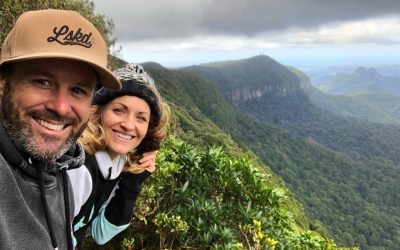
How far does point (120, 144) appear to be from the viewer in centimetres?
300

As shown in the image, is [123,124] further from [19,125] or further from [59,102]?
[19,125]

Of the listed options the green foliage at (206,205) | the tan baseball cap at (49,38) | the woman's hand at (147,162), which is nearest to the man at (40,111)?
the tan baseball cap at (49,38)

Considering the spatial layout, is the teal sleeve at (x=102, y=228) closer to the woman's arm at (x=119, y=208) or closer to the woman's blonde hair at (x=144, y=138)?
the woman's arm at (x=119, y=208)

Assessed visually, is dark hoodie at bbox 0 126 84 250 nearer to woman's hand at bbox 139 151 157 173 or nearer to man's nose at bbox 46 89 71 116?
man's nose at bbox 46 89 71 116

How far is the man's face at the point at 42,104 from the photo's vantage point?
1.71 m

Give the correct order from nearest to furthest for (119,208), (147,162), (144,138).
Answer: (119,208), (147,162), (144,138)

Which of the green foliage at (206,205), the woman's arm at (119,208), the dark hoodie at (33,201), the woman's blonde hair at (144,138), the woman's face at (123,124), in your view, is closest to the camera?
the dark hoodie at (33,201)

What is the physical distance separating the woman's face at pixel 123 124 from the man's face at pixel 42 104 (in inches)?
43.0

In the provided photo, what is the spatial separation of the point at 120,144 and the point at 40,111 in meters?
1.28

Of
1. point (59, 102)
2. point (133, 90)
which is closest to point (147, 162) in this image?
point (133, 90)

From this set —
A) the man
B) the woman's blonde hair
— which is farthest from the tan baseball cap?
the woman's blonde hair

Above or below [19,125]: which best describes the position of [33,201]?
below

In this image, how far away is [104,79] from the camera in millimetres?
2020

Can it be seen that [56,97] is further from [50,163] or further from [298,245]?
[298,245]
